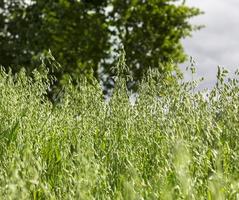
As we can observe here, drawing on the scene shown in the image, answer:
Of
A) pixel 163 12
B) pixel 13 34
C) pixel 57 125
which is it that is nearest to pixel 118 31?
pixel 163 12

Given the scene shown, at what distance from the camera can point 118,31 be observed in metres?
25.7

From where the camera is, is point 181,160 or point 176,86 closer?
point 181,160

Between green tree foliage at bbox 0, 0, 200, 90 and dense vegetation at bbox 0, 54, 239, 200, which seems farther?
green tree foliage at bbox 0, 0, 200, 90

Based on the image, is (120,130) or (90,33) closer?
(120,130)

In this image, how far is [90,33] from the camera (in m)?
24.2

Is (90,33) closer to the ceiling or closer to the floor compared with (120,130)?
closer to the ceiling

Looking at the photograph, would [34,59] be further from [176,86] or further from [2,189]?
[2,189]

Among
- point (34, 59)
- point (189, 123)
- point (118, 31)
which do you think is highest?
point (118, 31)

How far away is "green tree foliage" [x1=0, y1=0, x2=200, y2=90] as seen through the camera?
21.7 meters

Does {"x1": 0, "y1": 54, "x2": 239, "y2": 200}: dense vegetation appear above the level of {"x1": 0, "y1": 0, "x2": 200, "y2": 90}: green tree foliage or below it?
below

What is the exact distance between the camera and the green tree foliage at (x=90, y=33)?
21672 mm

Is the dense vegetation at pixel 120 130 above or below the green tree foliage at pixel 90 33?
below

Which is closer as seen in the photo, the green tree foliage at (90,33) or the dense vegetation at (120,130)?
the dense vegetation at (120,130)

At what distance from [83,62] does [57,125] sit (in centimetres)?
1908
